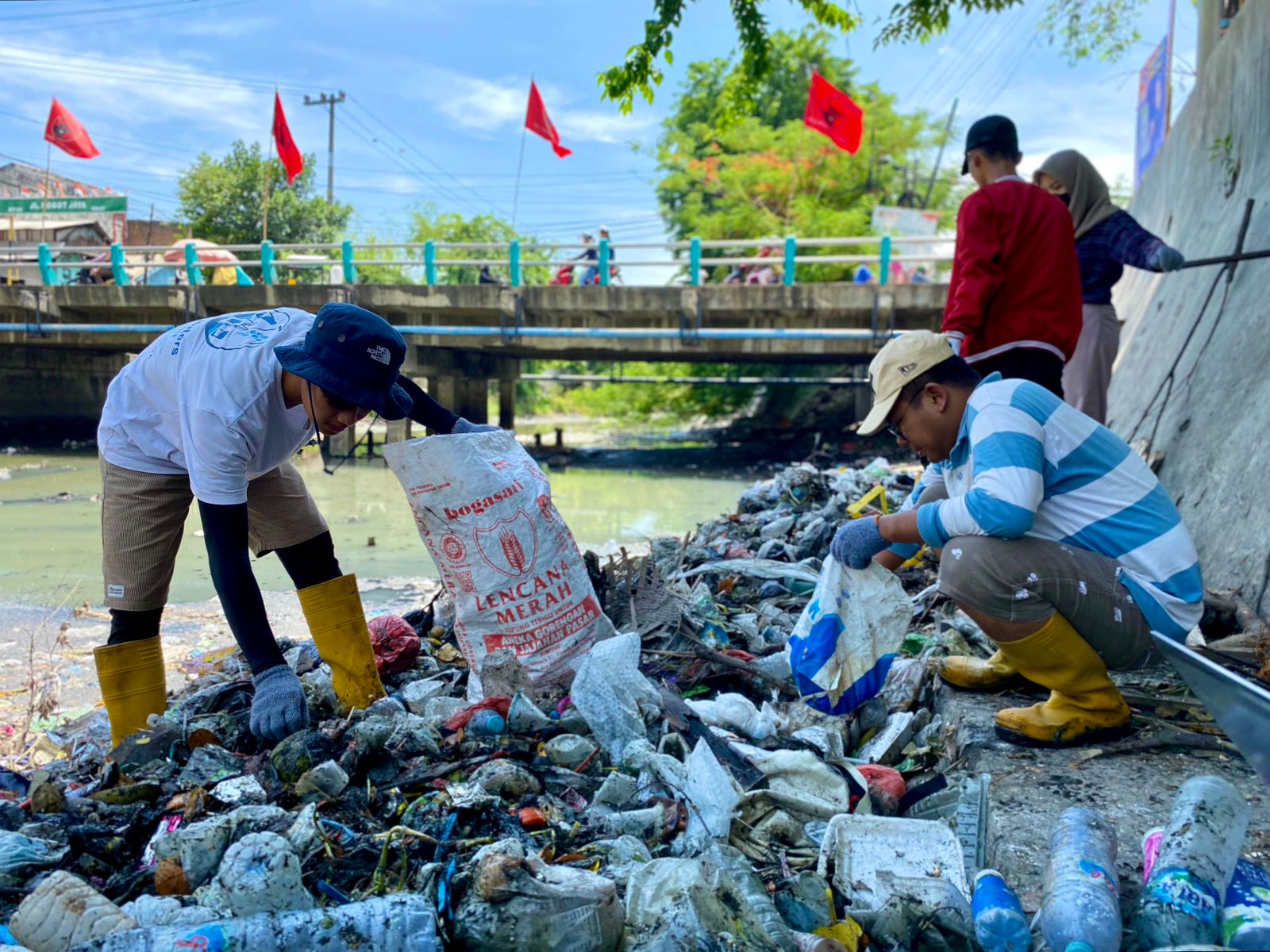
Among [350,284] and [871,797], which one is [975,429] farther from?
[350,284]

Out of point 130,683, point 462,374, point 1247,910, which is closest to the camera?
point 1247,910

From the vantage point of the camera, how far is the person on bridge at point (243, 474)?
Result: 225 cm

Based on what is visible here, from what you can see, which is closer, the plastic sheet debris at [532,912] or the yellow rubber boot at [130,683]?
the plastic sheet debris at [532,912]

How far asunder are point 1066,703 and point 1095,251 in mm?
2788

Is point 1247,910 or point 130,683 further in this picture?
point 130,683

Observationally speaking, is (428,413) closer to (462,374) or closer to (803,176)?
(462,374)

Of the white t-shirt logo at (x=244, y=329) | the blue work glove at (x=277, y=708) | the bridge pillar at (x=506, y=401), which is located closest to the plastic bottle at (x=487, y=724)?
the blue work glove at (x=277, y=708)

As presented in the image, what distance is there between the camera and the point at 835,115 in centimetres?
1512

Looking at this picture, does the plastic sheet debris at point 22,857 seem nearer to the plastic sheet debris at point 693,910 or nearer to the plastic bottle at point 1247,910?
the plastic sheet debris at point 693,910

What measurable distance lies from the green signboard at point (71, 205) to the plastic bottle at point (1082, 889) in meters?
21.4

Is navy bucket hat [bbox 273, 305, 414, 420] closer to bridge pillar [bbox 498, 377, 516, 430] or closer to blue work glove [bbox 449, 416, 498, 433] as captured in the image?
blue work glove [bbox 449, 416, 498, 433]

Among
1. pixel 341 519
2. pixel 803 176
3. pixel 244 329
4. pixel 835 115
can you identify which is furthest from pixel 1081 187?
pixel 803 176

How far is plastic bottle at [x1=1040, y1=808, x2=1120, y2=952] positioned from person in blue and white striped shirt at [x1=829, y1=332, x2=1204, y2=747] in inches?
19.0

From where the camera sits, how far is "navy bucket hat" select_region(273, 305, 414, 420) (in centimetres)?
222
